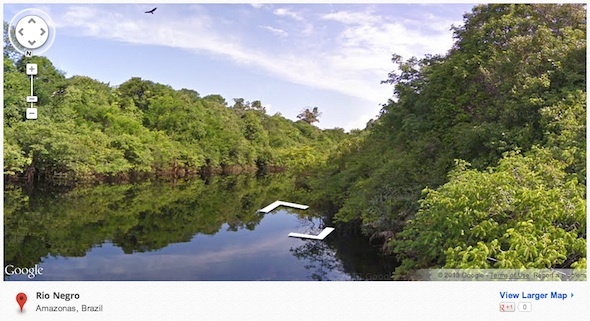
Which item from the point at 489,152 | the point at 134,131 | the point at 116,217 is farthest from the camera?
the point at 134,131

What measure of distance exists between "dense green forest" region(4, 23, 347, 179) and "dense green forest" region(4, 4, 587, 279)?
52 millimetres

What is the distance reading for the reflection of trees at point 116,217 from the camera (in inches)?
181

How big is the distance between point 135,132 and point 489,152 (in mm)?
11911

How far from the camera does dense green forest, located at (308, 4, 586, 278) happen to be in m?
2.44

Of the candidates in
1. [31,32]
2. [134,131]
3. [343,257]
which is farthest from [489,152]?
[134,131]

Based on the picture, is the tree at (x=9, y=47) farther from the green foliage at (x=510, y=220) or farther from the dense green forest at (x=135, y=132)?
the green foliage at (x=510, y=220)

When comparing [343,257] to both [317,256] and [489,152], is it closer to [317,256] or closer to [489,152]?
[317,256]

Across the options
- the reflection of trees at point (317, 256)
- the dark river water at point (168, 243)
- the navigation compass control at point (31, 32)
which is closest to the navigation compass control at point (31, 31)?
the navigation compass control at point (31, 32)

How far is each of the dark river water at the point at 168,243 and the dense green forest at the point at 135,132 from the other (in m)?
0.79

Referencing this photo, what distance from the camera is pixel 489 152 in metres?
4.26

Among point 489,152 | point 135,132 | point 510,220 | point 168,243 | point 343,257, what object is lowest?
point 343,257

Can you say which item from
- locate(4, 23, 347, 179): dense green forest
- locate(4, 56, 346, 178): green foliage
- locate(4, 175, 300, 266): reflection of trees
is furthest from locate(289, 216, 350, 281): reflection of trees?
locate(4, 56, 346, 178): green foliage
